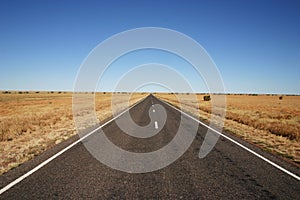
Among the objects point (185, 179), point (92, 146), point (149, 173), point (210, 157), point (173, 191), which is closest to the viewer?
point (173, 191)

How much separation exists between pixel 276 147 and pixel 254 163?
3.11 m

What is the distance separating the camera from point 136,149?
8094 millimetres

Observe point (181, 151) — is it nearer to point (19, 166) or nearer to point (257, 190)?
point (257, 190)

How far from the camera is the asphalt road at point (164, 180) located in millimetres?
4473

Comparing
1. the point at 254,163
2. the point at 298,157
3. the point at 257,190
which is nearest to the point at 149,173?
the point at 257,190

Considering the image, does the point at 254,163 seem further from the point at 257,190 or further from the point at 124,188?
the point at 124,188

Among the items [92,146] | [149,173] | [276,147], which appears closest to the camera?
[149,173]

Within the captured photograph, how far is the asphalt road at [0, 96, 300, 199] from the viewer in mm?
4473

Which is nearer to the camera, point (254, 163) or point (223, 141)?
point (254, 163)

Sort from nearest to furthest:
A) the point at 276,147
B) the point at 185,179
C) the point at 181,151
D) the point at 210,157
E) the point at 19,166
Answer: the point at 185,179, the point at 19,166, the point at 210,157, the point at 181,151, the point at 276,147

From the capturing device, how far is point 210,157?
23.6 feet

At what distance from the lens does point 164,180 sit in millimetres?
5227

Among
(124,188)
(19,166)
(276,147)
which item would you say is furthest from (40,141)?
(276,147)

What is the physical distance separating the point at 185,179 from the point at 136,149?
3055mm
